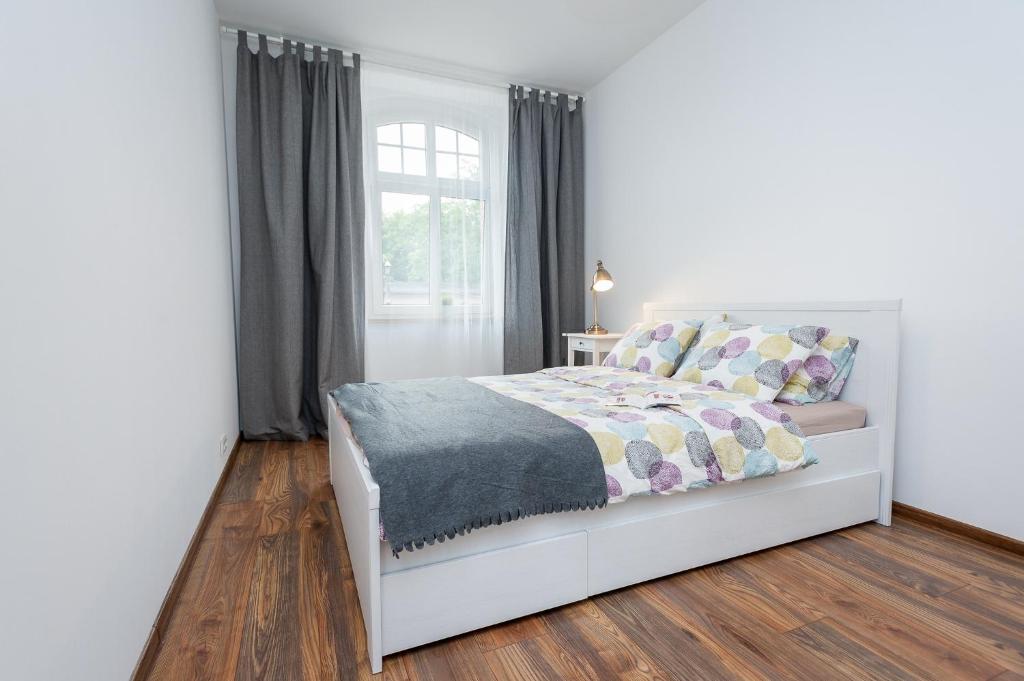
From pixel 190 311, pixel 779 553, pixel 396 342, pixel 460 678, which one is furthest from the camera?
pixel 396 342

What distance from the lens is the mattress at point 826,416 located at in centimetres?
195

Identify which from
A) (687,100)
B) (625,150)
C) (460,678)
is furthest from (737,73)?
(460,678)

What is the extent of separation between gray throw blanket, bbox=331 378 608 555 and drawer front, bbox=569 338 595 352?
1947 mm

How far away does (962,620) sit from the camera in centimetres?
144

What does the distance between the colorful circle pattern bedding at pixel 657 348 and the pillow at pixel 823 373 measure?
57 cm

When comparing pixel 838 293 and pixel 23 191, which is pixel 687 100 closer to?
pixel 838 293

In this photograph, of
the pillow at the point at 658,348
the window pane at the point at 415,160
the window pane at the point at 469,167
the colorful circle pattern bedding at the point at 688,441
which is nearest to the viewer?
the colorful circle pattern bedding at the point at 688,441

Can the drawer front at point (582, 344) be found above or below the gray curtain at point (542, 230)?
below

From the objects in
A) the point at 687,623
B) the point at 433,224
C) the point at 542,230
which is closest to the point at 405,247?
the point at 433,224

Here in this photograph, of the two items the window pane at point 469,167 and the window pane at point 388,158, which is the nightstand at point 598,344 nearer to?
the window pane at point 469,167

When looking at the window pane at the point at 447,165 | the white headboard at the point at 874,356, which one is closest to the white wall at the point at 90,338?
the window pane at the point at 447,165

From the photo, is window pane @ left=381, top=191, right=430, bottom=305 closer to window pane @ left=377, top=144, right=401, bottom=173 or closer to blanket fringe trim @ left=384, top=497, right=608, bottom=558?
window pane @ left=377, top=144, right=401, bottom=173

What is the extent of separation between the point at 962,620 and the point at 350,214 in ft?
11.5

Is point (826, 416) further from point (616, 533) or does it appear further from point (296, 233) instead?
point (296, 233)
